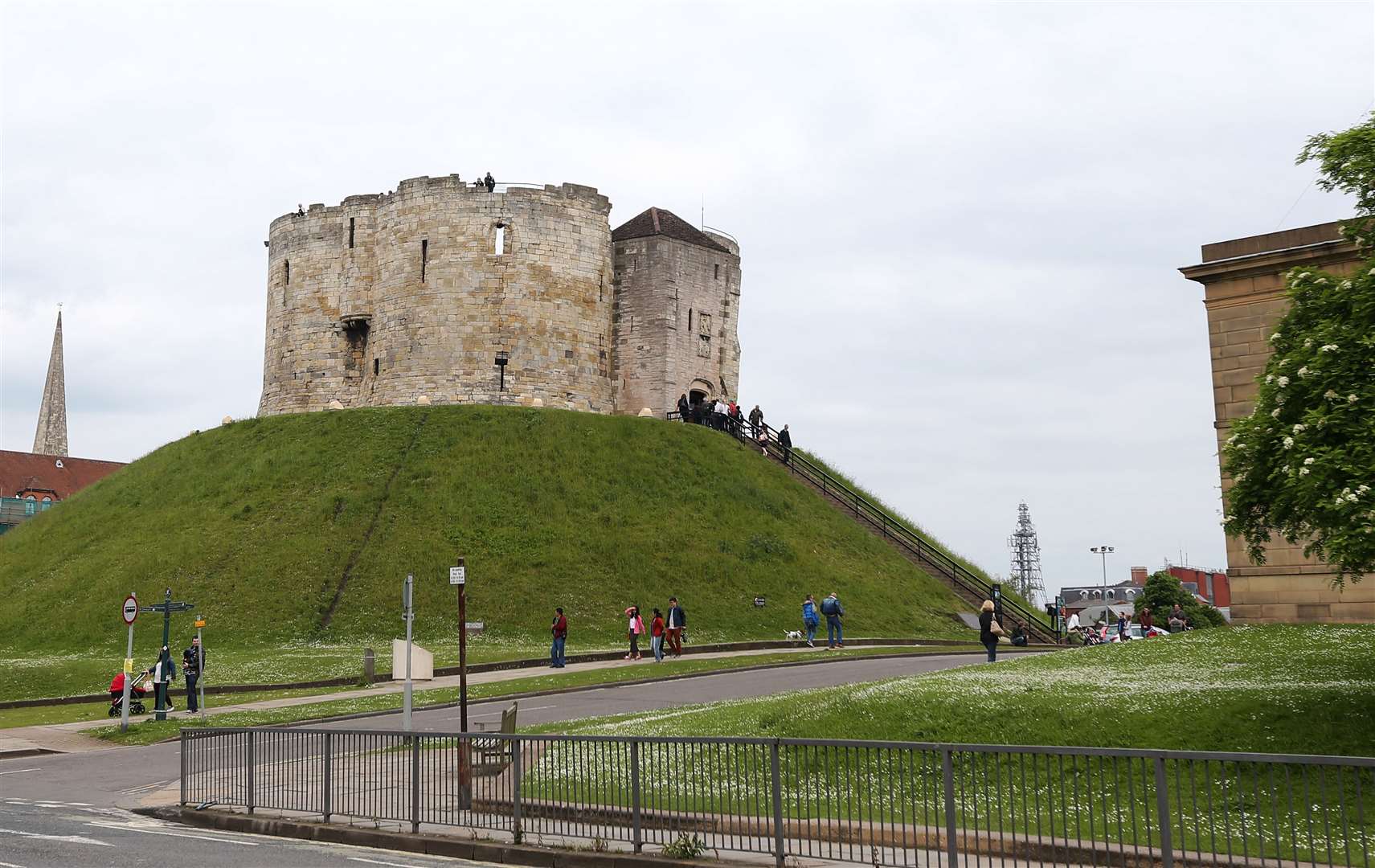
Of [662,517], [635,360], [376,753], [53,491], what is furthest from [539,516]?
[53,491]

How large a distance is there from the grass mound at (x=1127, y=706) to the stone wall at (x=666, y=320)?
39038 millimetres

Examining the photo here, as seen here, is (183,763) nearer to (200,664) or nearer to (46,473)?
(200,664)

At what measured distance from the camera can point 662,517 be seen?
4441 centimetres

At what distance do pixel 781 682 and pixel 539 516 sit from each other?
2004 centimetres

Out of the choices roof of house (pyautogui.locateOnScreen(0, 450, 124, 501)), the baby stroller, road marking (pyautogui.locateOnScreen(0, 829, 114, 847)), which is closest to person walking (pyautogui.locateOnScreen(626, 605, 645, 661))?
the baby stroller

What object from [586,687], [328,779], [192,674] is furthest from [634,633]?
[328,779]

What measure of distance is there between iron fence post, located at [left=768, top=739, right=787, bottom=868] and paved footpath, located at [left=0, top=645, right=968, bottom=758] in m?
15.8

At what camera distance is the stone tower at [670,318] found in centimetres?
5809

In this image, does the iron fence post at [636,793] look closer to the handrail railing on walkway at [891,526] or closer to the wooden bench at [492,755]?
the wooden bench at [492,755]

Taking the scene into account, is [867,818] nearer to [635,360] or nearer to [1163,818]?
[1163,818]

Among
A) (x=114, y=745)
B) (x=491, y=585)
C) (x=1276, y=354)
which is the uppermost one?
(x=1276, y=354)

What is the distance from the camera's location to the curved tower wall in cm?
5541

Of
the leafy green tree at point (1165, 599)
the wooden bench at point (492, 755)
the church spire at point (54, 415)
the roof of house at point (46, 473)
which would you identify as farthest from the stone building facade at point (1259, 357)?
the church spire at point (54, 415)

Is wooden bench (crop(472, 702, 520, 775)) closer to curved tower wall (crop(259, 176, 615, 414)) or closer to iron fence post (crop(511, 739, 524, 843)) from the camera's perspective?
iron fence post (crop(511, 739, 524, 843))
